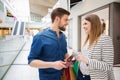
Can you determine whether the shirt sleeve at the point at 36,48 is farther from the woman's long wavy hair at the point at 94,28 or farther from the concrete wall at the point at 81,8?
the concrete wall at the point at 81,8

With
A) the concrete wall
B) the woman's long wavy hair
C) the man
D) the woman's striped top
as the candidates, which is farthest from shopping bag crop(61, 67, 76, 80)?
the concrete wall

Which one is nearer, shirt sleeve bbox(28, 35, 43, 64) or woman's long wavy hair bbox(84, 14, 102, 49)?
shirt sleeve bbox(28, 35, 43, 64)

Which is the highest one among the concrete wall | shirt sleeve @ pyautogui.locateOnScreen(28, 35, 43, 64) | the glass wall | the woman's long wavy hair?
the concrete wall

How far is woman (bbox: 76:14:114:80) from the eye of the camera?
1753 mm

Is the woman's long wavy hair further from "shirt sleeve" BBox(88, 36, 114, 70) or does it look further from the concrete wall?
the concrete wall

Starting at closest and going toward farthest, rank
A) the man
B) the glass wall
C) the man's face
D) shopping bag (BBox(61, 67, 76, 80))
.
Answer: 1. the man
2. the man's face
3. shopping bag (BBox(61, 67, 76, 80))
4. the glass wall

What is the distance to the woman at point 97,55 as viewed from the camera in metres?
1.75

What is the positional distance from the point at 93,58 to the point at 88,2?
7.45 metres

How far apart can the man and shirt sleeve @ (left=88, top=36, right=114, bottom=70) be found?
0.30 metres

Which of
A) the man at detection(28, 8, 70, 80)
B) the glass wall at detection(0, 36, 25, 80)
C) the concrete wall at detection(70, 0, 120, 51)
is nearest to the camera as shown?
the man at detection(28, 8, 70, 80)

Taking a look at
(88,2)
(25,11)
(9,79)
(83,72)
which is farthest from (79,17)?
(83,72)

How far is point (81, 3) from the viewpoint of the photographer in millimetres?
10023

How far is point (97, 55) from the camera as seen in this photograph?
1.80 meters

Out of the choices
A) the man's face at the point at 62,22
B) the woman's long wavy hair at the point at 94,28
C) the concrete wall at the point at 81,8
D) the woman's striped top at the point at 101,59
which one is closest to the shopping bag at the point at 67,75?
the woman's striped top at the point at 101,59
